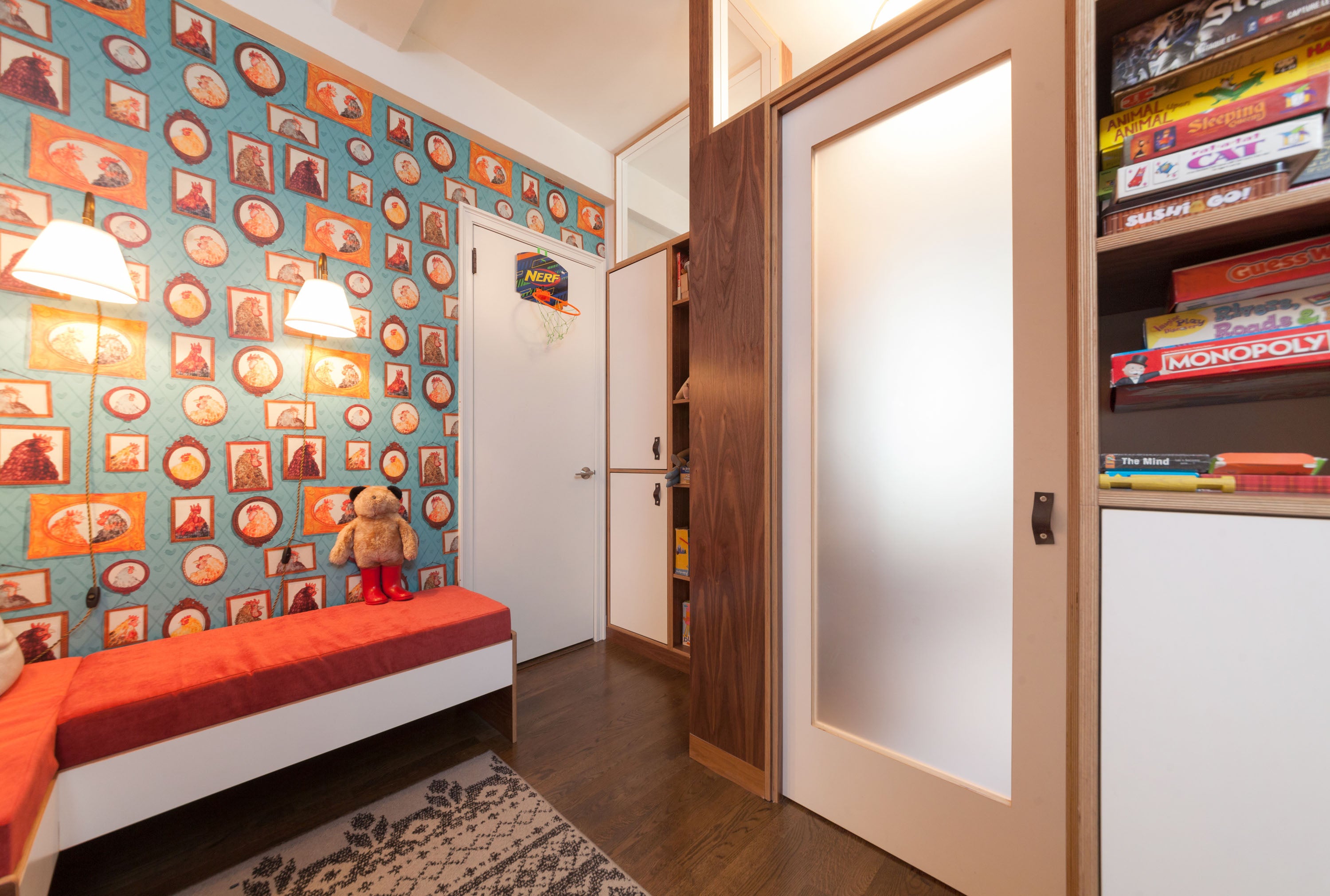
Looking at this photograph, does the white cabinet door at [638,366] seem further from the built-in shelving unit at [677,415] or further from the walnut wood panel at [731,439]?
the walnut wood panel at [731,439]

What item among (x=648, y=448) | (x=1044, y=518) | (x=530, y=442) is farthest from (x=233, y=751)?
(x=1044, y=518)

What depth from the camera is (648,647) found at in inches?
111

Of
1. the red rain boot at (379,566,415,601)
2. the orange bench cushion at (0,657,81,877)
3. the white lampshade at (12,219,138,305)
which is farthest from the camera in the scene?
the red rain boot at (379,566,415,601)

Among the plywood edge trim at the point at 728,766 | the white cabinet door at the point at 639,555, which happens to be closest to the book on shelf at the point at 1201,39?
the plywood edge trim at the point at 728,766

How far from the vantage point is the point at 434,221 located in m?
2.42

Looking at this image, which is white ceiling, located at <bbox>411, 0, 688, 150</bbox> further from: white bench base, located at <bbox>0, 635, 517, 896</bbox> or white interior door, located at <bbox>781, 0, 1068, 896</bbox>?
white bench base, located at <bbox>0, 635, 517, 896</bbox>

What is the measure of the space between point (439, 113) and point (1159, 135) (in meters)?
2.67

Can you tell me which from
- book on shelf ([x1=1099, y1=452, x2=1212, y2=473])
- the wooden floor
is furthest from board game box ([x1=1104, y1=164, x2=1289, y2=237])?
the wooden floor

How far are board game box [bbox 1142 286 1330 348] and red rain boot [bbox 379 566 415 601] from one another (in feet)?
8.05

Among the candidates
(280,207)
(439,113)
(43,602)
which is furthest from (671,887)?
(439,113)

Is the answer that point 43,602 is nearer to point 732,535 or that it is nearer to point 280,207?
point 280,207

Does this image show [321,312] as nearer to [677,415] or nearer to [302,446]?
[302,446]

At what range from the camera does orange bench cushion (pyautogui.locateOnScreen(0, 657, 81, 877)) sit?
2.93 ft

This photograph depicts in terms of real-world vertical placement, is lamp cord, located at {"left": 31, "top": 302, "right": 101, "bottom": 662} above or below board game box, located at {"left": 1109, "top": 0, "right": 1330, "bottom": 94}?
below
